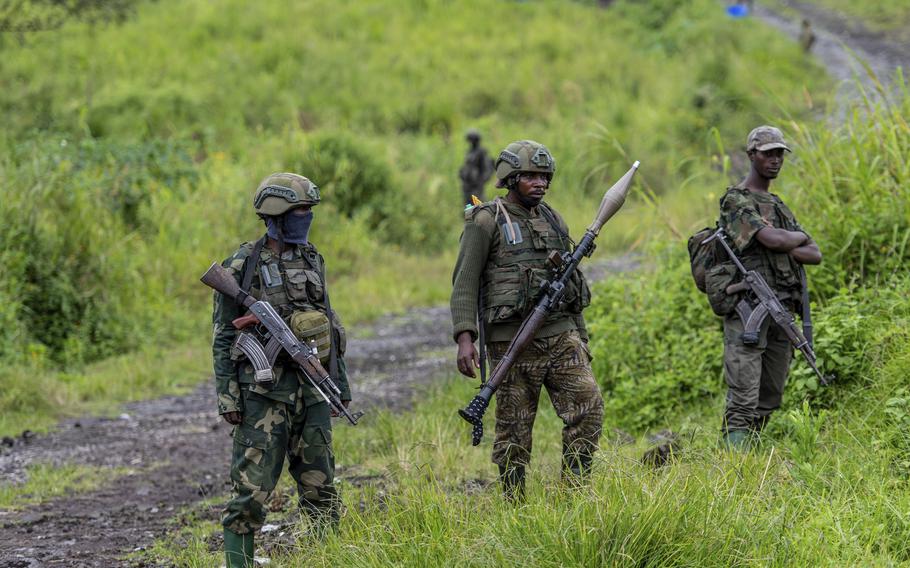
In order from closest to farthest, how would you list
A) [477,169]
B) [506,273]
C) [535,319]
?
[535,319]
[506,273]
[477,169]

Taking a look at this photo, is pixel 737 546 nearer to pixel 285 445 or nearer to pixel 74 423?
pixel 285 445

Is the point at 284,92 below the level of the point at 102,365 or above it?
above

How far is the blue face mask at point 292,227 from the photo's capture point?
169 inches

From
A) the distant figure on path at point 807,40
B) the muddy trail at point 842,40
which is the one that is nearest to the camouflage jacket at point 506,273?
the muddy trail at point 842,40

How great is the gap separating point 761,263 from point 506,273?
1.46 meters

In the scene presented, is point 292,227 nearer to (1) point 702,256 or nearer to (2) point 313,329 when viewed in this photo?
(2) point 313,329

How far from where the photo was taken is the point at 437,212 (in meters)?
15.7

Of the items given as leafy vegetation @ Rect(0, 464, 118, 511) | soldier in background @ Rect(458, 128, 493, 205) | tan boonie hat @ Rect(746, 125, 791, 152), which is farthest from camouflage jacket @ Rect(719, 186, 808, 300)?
soldier in background @ Rect(458, 128, 493, 205)

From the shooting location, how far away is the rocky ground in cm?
512

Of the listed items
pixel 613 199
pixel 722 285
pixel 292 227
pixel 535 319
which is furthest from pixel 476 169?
pixel 292 227

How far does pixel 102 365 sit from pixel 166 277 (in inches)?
79.5

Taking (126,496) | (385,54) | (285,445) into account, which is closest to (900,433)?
(285,445)

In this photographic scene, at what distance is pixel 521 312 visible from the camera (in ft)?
15.0

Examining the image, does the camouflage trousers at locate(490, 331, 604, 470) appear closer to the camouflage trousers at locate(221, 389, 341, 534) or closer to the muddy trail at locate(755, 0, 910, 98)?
the camouflage trousers at locate(221, 389, 341, 534)
